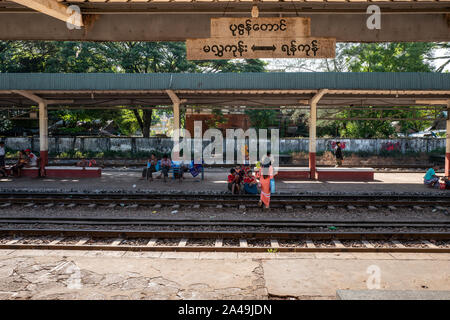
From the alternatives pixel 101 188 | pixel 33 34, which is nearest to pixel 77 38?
pixel 33 34

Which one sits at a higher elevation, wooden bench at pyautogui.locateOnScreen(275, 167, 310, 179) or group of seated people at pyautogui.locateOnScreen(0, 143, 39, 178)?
group of seated people at pyautogui.locateOnScreen(0, 143, 39, 178)

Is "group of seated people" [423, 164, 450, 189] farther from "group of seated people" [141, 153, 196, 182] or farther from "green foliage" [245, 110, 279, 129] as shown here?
"green foliage" [245, 110, 279, 129]

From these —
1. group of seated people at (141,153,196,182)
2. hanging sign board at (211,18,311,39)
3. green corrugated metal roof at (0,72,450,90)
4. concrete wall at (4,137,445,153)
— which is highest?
green corrugated metal roof at (0,72,450,90)

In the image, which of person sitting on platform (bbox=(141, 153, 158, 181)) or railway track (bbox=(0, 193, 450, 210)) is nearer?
railway track (bbox=(0, 193, 450, 210))

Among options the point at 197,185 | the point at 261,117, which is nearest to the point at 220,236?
the point at 197,185

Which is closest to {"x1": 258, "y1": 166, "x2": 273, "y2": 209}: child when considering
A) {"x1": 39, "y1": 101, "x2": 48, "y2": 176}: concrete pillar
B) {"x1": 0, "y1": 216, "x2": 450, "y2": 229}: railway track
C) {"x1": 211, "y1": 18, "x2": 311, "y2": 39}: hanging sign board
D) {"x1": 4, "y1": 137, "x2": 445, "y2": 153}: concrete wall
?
{"x1": 0, "y1": 216, "x2": 450, "y2": 229}: railway track

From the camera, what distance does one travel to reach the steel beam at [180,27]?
23.9 ft

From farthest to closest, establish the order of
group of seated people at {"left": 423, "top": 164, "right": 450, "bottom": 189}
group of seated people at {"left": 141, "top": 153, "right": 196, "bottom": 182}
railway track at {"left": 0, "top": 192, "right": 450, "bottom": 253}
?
group of seated people at {"left": 141, "top": 153, "right": 196, "bottom": 182}, group of seated people at {"left": 423, "top": 164, "right": 450, "bottom": 189}, railway track at {"left": 0, "top": 192, "right": 450, "bottom": 253}

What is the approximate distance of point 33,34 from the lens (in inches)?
298

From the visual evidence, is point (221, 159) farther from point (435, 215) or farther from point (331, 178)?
point (435, 215)

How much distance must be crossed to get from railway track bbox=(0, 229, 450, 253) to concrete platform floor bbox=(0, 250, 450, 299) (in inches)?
20.8

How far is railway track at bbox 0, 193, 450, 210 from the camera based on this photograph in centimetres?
1055

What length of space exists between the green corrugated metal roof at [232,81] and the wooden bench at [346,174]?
432cm
